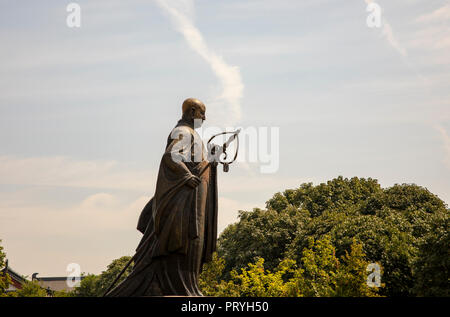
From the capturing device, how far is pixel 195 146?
1528 centimetres

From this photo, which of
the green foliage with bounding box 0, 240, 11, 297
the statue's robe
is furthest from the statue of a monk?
the green foliage with bounding box 0, 240, 11, 297

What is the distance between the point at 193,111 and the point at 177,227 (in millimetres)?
2930

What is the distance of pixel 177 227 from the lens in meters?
14.4

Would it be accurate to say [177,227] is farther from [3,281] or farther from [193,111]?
[3,281]

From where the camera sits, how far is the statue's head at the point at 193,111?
51.5ft

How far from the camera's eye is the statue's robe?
14289mm

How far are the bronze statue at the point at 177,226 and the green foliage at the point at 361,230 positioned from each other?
18733 mm

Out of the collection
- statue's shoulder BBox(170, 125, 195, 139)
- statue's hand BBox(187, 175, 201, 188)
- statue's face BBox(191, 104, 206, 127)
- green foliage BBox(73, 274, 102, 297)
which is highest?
green foliage BBox(73, 274, 102, 297)

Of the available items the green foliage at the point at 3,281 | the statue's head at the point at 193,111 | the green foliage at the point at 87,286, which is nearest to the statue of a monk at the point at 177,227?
the statue's head at the point at 193,111

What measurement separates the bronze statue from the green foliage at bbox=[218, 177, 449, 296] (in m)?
18.7

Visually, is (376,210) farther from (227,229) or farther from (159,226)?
(159,226)

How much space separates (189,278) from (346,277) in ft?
59.7

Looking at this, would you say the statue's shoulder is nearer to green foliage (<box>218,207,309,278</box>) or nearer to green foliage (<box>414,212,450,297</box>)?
green foliage (<box>414,212,450,297</box>)
